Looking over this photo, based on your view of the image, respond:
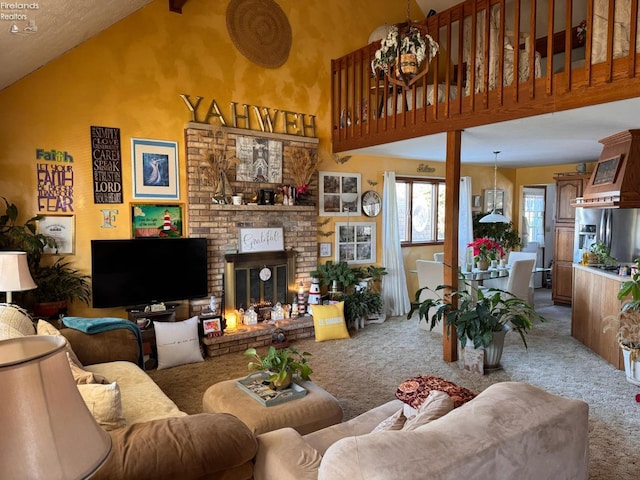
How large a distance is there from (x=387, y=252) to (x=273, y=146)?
8.04 feet

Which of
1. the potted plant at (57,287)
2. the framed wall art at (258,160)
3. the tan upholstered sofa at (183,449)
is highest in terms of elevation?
the framed wall art at (258,160)

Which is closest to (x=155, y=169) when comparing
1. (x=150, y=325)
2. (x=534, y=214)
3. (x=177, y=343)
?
(x=150, y=325)

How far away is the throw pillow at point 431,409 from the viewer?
1693mm

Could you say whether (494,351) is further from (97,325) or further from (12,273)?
(12,273)

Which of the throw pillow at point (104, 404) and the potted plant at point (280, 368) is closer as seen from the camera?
the throw pillow at point (104, 404)

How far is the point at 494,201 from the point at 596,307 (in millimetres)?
3709

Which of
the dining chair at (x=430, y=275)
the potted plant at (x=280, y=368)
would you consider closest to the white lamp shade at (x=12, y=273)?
the potted plant at (x=280, y=368)

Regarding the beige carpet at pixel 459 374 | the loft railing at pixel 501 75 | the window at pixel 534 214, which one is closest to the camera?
the beige carpet at pixel 459 374

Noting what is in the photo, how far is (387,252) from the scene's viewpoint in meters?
6.76

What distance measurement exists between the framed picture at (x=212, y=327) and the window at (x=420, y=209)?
11.5 ft

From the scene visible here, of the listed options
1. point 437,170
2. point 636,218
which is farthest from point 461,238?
point 636,218

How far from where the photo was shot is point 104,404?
6.51 feet

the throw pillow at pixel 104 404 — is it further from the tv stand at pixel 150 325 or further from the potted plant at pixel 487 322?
the potted plant at pixel 487 322

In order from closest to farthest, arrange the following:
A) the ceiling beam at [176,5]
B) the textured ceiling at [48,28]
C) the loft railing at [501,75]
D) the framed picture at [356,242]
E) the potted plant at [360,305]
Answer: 1. the textured ceiling at [48,28]
2. the loft railing at [501,75]
3. the ceiling beam at [176,5]
4. the potted plant at [360,305]
5. the framed picture at [356,242]
